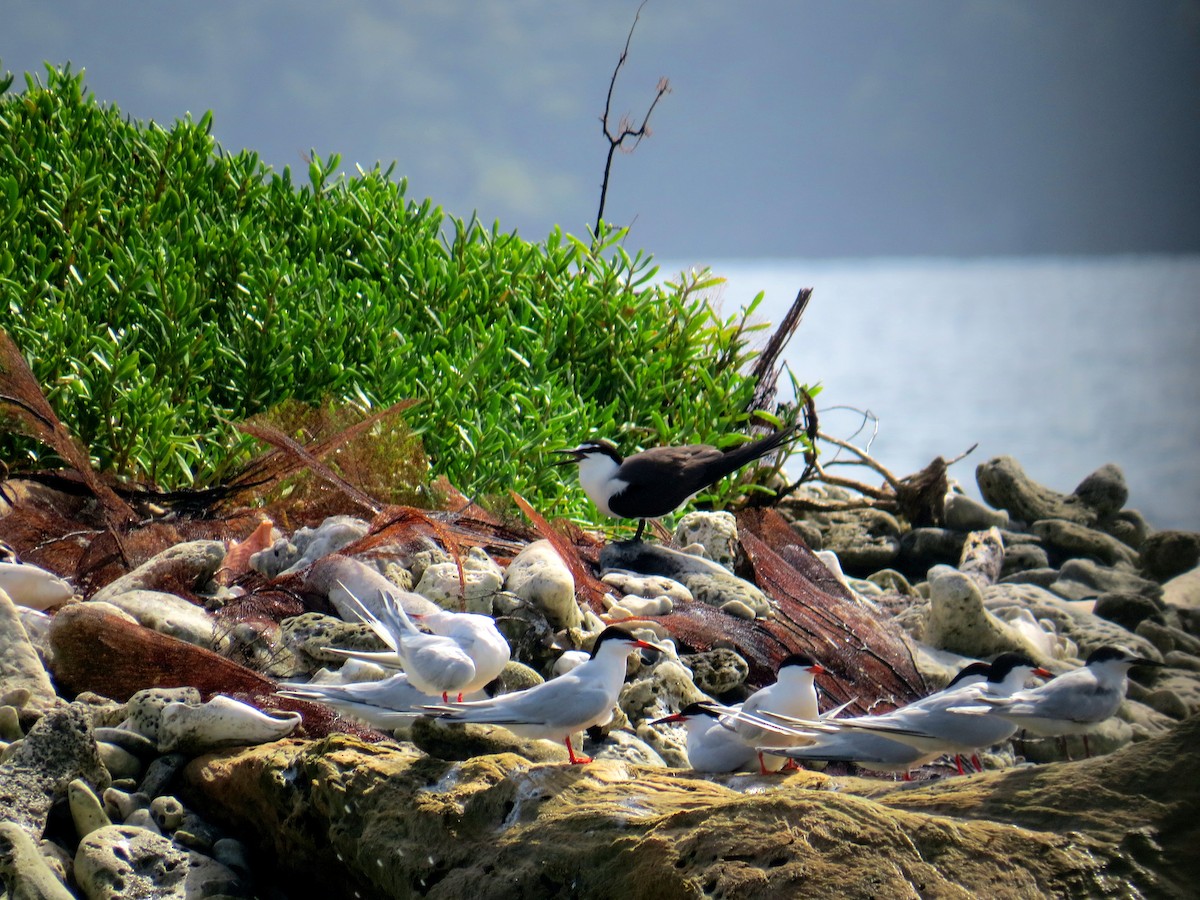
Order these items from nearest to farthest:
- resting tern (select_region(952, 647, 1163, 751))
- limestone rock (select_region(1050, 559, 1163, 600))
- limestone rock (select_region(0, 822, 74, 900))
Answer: limestone rock (select_region(0, 822, 74, 900)) → resting tern (select_region(952, 647, 1163, 751)) → limestone rock (select_region(1050, 559, 1163, 600))

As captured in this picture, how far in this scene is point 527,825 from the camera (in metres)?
2.16

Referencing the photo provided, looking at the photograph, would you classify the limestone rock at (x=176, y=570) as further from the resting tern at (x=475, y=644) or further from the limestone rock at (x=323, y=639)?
the resting tern at (x=475, y=644)

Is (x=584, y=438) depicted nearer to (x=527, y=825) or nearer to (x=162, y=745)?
(x=162, y=745)

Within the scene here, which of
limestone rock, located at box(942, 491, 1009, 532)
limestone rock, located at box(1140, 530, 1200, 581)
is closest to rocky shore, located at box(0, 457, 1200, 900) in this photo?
limestone rock, located at box(1140, 530, 1200, 581)

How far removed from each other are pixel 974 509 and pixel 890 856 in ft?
22.8

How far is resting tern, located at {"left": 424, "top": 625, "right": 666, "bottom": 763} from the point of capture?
2498 millimetres

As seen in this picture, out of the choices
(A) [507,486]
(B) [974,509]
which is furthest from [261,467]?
(B) [974,509]

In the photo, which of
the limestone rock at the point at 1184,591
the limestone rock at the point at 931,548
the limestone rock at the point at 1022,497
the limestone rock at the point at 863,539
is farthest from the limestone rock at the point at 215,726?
the limestone rock at the point at 1022,497

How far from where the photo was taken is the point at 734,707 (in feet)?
9.14

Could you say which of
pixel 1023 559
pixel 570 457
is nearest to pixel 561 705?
pixel 570 457

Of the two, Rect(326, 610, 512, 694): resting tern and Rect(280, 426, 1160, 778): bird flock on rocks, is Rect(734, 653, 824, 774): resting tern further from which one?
Rect(326, 610, 512, 694): resting tern

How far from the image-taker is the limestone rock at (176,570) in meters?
3.91

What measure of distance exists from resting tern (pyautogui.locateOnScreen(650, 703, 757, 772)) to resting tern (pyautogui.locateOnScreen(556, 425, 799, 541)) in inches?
94.3

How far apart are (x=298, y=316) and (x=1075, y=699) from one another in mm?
4927
